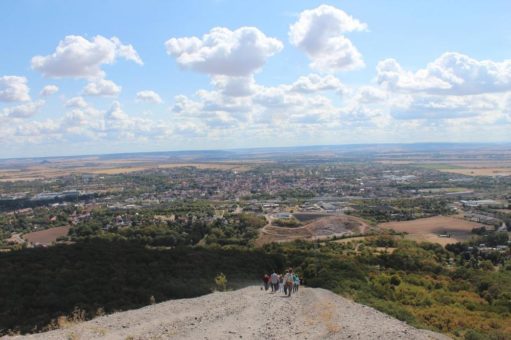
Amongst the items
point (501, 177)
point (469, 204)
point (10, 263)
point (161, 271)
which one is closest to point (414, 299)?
point (161, 271)

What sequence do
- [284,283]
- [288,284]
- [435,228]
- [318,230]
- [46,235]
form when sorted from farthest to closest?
1. [435,228]
2. [318,230]
3. [46,235]
4. [284,283]
5. [288,284]

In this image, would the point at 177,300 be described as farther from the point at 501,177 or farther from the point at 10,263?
the point at 501,177

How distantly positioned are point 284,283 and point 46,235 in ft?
196

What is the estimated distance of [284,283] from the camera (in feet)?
76.6

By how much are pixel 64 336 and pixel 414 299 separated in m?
17.9

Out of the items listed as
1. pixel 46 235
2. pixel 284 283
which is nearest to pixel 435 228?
pixel 284 283

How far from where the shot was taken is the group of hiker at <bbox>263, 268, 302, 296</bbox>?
22.9 m

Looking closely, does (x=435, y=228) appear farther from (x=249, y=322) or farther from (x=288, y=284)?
(x=249, y=322)

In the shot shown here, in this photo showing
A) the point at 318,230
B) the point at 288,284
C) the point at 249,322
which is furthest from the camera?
the point at 318,230

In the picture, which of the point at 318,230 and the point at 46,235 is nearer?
the point at 46,235

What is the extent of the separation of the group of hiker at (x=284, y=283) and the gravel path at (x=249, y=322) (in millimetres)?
886

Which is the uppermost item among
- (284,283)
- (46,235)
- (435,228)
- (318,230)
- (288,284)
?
(288,284)

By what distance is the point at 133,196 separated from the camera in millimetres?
136500

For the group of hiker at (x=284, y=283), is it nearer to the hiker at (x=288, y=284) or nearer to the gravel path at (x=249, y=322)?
the hiker at (x=288, y=284)
